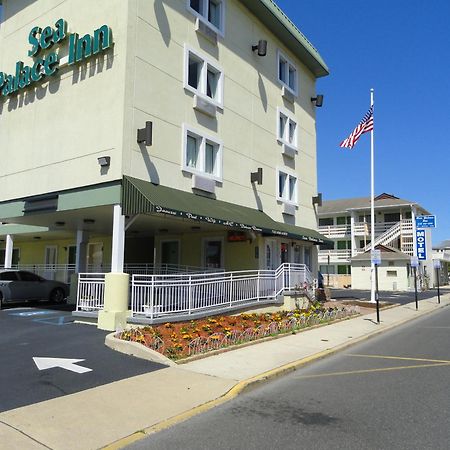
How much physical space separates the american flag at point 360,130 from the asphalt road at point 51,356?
15687 millimetres

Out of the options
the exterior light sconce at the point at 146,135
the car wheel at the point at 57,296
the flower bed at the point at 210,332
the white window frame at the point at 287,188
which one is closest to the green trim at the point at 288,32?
the white window frame at the point at 287,188

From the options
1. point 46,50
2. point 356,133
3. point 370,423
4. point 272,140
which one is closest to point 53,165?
point 46,50

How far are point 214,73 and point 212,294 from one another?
27.6 feet

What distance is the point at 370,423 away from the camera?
5.75m

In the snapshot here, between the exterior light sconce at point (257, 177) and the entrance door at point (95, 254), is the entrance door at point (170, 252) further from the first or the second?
the exterior light sconce at point (257, 177)

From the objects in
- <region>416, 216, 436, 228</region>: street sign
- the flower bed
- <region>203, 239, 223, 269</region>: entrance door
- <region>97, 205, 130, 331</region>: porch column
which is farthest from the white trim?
<region>416, 216, 436, 228</region>: street sign

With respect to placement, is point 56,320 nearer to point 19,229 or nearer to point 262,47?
point 19,229

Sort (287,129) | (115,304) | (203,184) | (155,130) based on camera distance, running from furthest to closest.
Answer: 1. (287,129)
2. (203,184)
3. (155,130)
4. (115,304)

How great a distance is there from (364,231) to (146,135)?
3894 centimetres

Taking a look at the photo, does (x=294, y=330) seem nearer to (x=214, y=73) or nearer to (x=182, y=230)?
(x=182, y=230)

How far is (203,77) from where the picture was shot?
54.6 ft

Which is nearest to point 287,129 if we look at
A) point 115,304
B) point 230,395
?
point 115,304

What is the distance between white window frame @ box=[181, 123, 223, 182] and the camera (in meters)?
15.3

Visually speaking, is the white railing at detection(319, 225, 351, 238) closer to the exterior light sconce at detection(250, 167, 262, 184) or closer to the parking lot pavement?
the parking lot pavement
